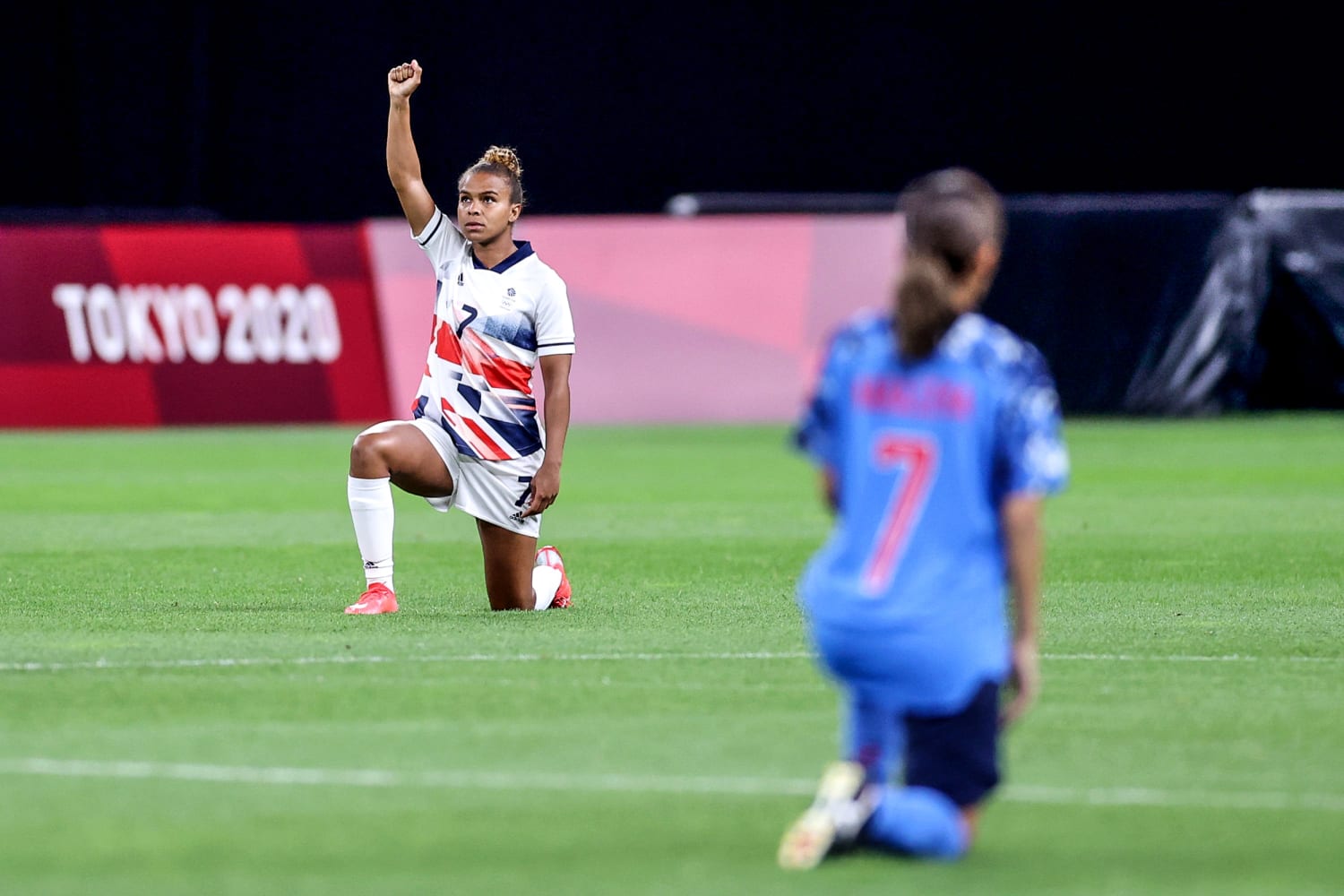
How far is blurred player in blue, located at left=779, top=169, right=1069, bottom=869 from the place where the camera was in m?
4.77

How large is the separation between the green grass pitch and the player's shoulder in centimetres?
106

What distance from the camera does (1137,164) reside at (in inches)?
1113

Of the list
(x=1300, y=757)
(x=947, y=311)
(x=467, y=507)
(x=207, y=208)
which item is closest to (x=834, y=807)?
(x=947, y=311)

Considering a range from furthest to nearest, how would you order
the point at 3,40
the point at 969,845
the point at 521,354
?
the point at 3,40
the point at 521,354
the point at 969,845

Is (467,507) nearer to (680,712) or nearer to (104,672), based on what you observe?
(104,672)

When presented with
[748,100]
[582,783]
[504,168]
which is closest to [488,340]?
[504,168]

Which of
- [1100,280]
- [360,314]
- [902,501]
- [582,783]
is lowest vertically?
[1100,280]

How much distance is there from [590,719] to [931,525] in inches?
90.4

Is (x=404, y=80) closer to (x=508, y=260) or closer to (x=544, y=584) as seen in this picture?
(x=508, y=260)

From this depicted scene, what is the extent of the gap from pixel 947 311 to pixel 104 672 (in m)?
4.07

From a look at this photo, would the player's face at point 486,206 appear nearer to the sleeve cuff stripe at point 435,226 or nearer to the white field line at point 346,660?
the sleeve cuff stripe at point 435,226

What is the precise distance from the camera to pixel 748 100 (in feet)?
92.6

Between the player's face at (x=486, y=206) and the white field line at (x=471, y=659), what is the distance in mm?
2044

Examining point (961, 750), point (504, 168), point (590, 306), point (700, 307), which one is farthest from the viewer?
point (700, 307)
